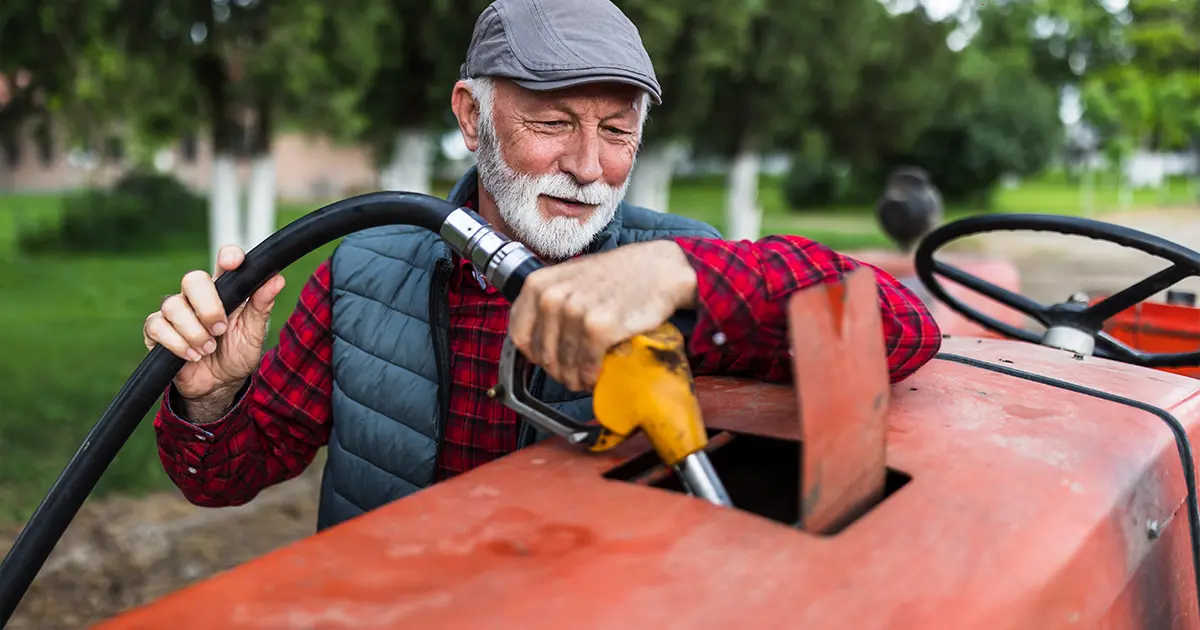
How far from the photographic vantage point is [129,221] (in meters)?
16.1

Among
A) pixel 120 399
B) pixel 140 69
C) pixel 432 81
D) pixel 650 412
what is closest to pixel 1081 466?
pixel 650 412

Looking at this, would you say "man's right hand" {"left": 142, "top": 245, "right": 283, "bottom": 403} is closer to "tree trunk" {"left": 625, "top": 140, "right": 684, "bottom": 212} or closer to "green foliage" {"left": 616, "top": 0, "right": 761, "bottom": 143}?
"green foliage" {"left": 616, "top": 0, "right": 761, "bottom": 143}

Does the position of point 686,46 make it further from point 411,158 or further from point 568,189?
point 568,189

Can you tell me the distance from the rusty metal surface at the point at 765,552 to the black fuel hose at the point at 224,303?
0.34 meters

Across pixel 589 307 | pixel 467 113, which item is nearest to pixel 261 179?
pixel 467 113

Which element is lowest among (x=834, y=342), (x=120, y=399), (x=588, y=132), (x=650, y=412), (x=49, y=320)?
(x=49, y=320)

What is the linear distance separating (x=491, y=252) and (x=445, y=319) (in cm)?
49

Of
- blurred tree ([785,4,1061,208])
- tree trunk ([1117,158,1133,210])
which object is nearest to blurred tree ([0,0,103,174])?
blurred tree ([785,4,1061,208])

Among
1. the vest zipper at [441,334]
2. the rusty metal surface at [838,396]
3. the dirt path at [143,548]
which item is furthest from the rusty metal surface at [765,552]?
the dirt path at [143,548]

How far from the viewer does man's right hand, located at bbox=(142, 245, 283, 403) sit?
1.48 meters

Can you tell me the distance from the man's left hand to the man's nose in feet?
1.82

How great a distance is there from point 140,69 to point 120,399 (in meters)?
8.25

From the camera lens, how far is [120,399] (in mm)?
1442

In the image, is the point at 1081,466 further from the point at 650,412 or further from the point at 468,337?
the point at 468,337
